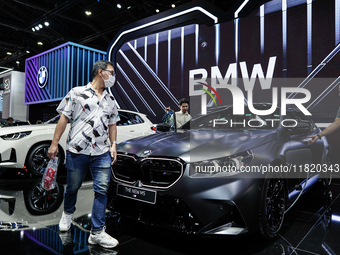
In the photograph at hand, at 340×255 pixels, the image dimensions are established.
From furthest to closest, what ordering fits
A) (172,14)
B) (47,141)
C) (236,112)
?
(172,14) → (47,141) → (236,112)

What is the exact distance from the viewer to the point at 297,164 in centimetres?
273

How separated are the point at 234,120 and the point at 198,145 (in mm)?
1047

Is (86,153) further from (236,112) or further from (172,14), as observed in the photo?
(172,14)

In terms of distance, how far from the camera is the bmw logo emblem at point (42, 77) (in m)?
15.7

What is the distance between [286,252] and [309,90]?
183 inches

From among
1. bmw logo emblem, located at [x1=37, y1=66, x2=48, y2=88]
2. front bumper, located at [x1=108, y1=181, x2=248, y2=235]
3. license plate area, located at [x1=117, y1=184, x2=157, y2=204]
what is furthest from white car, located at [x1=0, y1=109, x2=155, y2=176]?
bmw logo emblem, located at [x1=37, y1=66, x2=48, y2=88]

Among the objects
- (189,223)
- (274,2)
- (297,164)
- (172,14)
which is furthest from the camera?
(172,14)

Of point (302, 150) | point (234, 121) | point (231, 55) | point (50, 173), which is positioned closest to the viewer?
point (50, 173)

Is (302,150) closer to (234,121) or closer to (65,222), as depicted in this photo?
(234,121)

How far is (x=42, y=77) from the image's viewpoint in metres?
16.0

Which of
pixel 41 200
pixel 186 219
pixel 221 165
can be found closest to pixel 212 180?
pixel 221 165

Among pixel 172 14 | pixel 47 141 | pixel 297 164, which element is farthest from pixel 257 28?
pixel 47 141

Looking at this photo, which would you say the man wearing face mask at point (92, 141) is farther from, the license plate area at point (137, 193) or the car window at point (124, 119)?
the car window at point (124, 119)

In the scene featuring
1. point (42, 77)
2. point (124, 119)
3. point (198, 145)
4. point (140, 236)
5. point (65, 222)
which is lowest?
point (140, 236)
